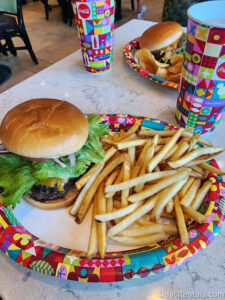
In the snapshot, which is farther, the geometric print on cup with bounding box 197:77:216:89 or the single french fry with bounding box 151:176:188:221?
the geometric print on cup with bounding box 197:77:216:89

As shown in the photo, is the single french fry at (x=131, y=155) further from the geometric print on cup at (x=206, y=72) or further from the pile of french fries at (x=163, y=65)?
the pile of french fries at (x=163, y=65)

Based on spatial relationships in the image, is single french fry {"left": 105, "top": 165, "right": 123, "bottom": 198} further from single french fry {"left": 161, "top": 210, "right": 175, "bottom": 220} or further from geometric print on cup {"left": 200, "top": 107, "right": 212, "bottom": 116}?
geometric print on cup {"left": 200, "top": 107, "right": 212, "bottom": 116}

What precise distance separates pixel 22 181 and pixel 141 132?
0.62 meters

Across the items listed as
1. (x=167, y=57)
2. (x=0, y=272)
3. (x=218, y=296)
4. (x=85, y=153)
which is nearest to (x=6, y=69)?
(x=167, y=57)

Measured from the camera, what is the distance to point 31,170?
3.63 feet

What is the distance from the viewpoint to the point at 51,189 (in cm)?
116

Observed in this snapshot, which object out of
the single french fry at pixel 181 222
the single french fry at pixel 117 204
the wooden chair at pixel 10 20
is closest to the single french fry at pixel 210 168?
the single french fry at pixel 181 222

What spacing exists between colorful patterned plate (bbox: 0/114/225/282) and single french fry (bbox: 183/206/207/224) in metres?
0.04

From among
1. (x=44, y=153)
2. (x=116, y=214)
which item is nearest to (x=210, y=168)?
(x=116, y=214)

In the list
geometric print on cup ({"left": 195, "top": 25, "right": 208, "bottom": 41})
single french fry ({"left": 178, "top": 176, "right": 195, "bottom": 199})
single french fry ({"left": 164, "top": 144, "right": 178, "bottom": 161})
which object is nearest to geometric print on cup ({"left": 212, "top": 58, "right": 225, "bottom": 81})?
geometric print on cup ({"left": 195, "top": 25, "right": 208, "bottom": 41})

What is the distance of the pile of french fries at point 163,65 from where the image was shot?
177cm

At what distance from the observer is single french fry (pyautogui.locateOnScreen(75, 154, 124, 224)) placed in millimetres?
1026

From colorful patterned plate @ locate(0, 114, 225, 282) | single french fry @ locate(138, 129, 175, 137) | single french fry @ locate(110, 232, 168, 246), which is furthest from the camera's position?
single french fry @ locate(138, 129, 175, 137)

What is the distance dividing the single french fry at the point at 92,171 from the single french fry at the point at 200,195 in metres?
0.43
